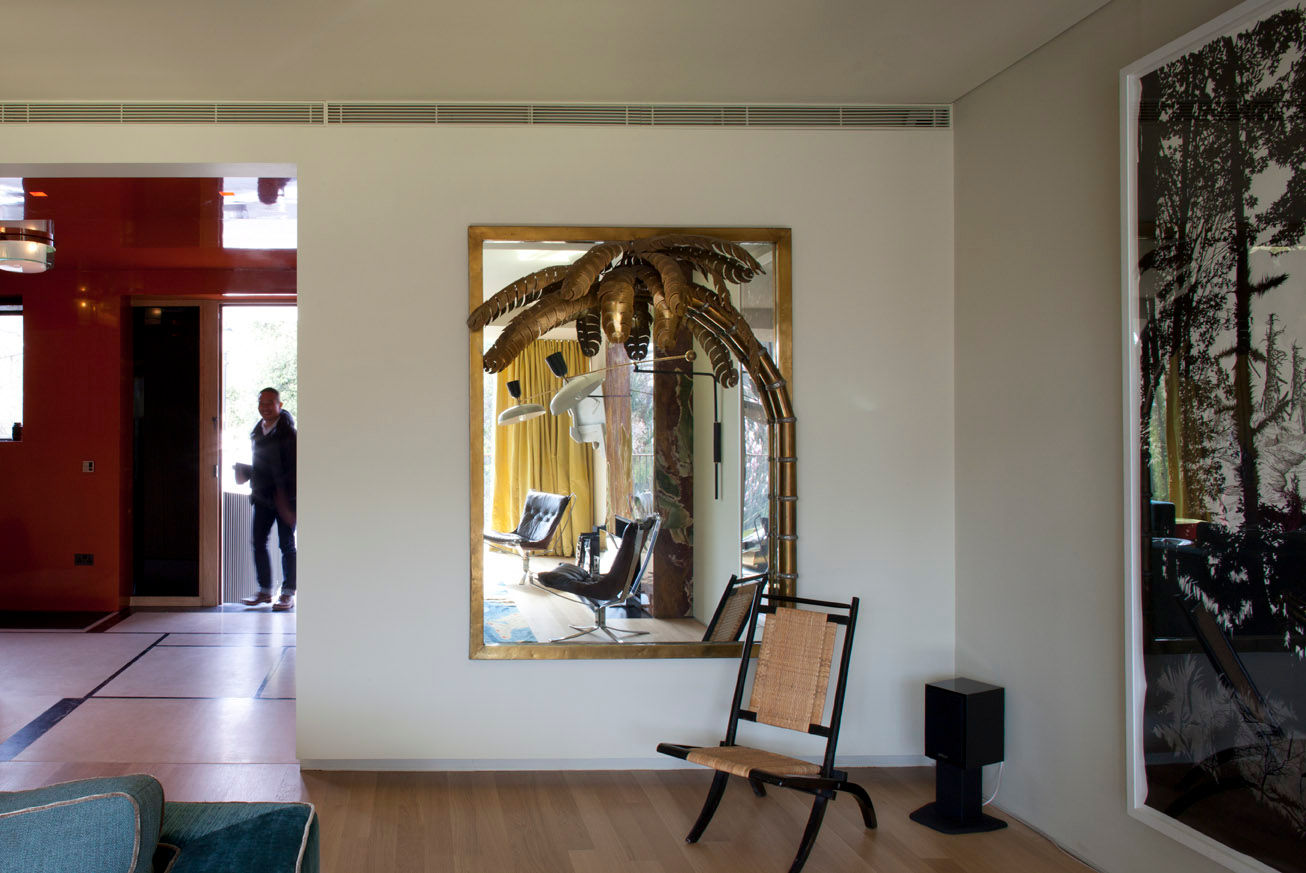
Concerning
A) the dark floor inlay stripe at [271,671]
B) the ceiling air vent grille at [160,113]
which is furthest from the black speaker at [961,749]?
the dark floor inlay stripe at [271,671]

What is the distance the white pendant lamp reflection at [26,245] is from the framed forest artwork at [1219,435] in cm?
603

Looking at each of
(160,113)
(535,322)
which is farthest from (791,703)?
(160,113)

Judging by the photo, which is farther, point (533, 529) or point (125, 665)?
point (125, 665)

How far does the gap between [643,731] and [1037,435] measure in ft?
6.49

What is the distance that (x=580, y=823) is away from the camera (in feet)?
11.6

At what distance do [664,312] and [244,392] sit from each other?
3.26m

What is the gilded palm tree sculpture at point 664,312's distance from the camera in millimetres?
3572

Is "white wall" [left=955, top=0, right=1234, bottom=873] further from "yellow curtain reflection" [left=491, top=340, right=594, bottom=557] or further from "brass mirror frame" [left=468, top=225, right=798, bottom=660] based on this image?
"yellow curtain reflection" [left=491, top=340, right=594, bottom=557]

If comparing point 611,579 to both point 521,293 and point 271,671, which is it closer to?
point 521,293

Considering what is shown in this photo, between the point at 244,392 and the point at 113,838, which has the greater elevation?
the point at 244,392

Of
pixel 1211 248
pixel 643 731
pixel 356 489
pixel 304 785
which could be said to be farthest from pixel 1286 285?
pixel 304 785

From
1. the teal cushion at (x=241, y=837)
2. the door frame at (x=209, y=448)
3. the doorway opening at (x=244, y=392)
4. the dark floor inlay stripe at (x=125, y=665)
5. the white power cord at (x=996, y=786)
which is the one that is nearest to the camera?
the teal cushion at (x=241, y=837)

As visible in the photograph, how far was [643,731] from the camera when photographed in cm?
411

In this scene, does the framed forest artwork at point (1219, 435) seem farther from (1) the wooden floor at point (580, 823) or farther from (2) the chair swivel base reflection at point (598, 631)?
(2) the chair swivel base reflection at point (598, 631)
